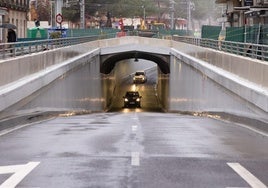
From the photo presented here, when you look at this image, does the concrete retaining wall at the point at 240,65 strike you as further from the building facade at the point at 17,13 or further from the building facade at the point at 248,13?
the building facade at the point at 17,13

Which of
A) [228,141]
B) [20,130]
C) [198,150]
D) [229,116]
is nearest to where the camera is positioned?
[198,150]

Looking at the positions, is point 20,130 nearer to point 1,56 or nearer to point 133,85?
point 1,56

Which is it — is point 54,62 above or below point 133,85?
above

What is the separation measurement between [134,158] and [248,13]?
40546mm

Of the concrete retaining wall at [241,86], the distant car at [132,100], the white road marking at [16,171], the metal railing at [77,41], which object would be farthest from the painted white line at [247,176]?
the distant car at [132,100]

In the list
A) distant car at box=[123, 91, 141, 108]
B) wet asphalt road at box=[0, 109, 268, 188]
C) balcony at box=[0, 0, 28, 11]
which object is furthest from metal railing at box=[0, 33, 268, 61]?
distant car at box=[123, 91, 141, 108]

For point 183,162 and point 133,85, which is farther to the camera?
point 133,85

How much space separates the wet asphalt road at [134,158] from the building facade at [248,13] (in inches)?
1236

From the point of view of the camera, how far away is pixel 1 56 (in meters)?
20.2

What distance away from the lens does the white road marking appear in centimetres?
891

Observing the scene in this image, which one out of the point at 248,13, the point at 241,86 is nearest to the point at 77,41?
the point at 248,13

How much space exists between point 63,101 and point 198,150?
62.0 feet

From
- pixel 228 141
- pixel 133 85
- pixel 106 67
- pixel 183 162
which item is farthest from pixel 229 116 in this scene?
pixel 133 85

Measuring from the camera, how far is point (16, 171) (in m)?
9.86
